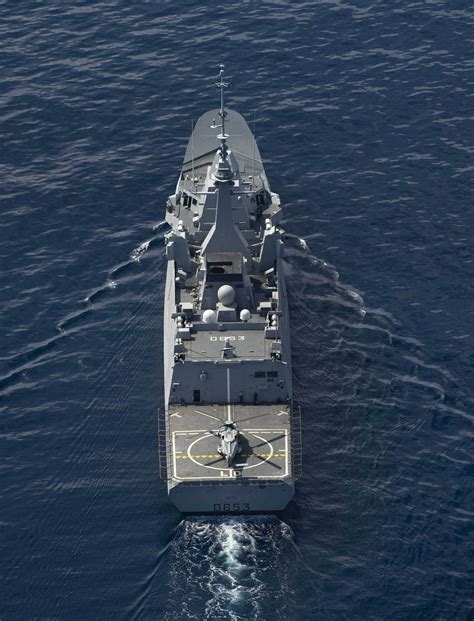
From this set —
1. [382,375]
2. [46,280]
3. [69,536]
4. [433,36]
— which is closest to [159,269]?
[46,280]

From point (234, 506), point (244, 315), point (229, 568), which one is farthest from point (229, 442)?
point (244, 315)

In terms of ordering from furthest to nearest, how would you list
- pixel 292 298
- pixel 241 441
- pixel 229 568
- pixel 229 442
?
pixel 292 298
pixel 241 441
pixel 229 442
pixel 229 568

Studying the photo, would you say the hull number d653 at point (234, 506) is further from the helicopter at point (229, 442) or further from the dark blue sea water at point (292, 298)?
the helicopter at point (229, 442)

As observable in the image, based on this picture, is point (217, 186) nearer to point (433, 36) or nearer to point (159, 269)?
point (159, 269)

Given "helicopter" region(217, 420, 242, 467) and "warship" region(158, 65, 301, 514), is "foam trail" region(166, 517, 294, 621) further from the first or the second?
"helicopter" region(217, 420, 242, 467)

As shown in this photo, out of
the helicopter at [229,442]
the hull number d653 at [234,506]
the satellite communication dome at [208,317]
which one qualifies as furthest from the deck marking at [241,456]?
the satellite communication dome at [208,317]

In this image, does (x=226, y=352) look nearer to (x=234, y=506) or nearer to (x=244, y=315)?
(x=244, y=315)

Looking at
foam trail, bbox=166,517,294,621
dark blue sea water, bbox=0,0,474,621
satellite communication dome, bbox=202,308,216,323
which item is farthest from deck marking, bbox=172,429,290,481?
satellite communication dome, bbox=202,308,216,323
